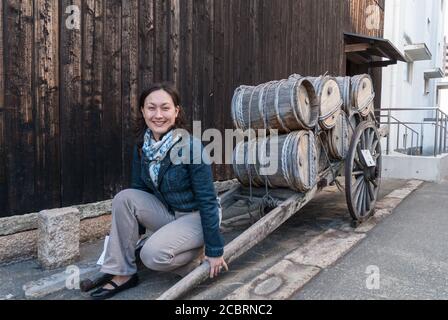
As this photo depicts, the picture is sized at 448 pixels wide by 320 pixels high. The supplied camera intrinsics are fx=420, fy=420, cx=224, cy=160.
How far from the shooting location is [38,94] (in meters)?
3.56

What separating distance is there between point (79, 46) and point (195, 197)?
1970mm

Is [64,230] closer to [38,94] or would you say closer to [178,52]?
[38,94]

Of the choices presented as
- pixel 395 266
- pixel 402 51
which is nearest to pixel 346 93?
pixel 395 266

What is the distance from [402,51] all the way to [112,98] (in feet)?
36.8

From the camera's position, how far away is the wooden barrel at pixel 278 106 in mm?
3795

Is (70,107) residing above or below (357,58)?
below

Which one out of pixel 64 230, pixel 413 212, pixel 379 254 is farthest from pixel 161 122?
pixel 413 212

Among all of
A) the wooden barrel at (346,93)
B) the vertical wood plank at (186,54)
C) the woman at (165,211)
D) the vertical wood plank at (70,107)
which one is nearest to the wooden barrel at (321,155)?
the wooden barrel at (346,93)

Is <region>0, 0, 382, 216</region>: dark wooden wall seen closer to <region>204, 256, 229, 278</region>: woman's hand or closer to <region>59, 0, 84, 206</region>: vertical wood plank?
<region>59, 0, 84, 206</region>: vertical wood plank

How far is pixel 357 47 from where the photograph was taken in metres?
9.77

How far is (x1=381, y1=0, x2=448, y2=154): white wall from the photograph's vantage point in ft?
40.9

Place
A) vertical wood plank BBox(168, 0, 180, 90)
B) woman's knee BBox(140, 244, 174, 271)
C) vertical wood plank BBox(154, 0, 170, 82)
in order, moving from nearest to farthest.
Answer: woman's knee BBox(140, 244, 174, 271)
vertical wood plank BBox(154, 0, 170, 82)
vertical wood plank BBox(168, 0, 180, 90)

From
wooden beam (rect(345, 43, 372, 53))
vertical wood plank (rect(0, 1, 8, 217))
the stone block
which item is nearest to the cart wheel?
the stone block

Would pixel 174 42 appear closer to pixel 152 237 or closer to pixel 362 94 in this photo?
pixel 362 94
